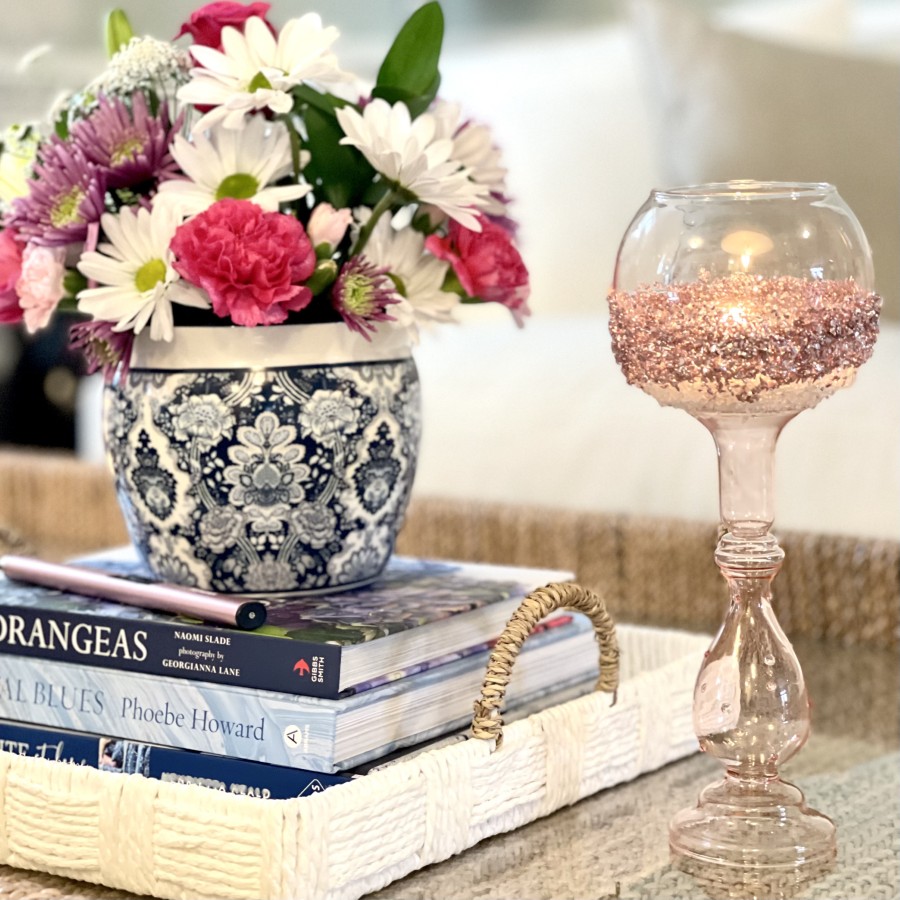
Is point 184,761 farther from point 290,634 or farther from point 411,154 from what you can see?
point 411,154

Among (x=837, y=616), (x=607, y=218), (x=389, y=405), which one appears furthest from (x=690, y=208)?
(x=607, y=218)

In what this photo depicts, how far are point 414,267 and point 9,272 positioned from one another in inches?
8.9

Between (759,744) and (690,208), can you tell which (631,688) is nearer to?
(759,744)

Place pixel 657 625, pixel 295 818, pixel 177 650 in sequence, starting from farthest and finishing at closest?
pixel 657 625, pixel 177 650, pixel 295 818

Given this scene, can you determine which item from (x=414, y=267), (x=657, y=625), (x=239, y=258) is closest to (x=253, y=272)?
(x=239, y=258)

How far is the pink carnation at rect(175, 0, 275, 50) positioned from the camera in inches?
30.5

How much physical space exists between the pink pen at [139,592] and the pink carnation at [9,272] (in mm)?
143

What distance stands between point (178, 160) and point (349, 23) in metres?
2.35

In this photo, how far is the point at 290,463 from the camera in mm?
755

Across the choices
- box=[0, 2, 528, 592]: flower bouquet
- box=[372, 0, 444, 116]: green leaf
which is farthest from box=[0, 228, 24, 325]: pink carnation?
box=[372, 0, 444, 116]: green leaf

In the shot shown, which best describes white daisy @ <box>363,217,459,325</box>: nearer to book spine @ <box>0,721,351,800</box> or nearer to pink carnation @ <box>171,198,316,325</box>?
pink carnation @ <box>171,198,316,325</box>

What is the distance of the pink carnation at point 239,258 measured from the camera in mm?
716

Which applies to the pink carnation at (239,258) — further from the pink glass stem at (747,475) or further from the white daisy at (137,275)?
the pink glass stem at (747,475)

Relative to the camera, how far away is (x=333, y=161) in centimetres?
79
